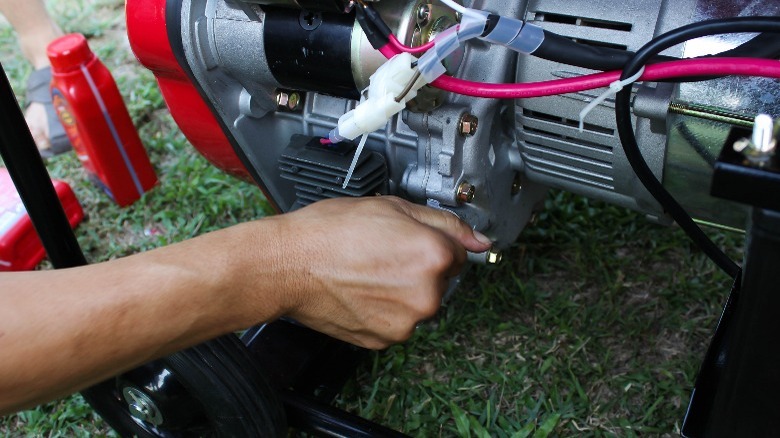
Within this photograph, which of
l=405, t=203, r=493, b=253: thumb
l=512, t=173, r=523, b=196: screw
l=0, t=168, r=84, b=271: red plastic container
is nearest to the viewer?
l=405, t=203, r=493, b=253: thumb

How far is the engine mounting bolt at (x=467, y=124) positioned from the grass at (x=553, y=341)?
0.47 meters

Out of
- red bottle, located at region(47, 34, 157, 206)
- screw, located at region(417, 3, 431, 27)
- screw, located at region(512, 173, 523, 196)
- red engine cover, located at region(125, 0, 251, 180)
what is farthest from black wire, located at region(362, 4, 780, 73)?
red bottle, located at region(47, 34, 157, 206)

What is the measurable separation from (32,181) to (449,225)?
1.97 feet

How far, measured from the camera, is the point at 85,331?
2.34 ft

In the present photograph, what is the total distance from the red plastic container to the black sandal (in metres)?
0.29

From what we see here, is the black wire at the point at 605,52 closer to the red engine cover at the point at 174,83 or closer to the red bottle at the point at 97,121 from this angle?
the red engine cover at the point at 174,83

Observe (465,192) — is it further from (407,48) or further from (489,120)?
(407,48)

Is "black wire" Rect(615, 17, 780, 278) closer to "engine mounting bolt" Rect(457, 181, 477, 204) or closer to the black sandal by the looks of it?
"engine mounting bolt" Rect(457, 181, 477, 204)

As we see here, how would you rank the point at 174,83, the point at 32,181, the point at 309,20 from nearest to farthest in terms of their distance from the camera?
1. the point at 309,20
2. the point at 32,181
3. the point at 174,83

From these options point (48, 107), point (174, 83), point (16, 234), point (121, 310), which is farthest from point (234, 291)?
point (48, 107)

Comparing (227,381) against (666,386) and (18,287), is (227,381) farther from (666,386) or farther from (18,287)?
(666,386)

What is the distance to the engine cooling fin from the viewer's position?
3.35 ft

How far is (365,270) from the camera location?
0.82 m

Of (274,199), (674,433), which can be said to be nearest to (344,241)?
(274,199)
